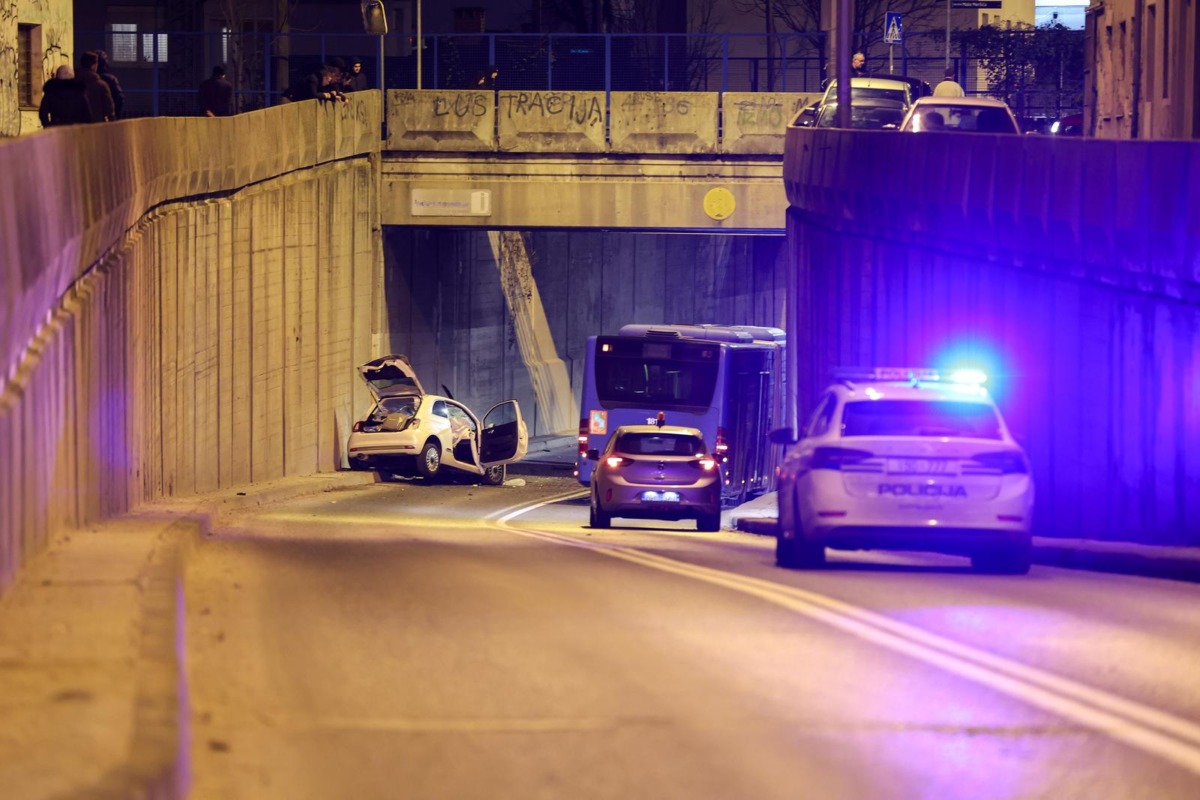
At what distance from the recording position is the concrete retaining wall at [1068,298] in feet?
59.4

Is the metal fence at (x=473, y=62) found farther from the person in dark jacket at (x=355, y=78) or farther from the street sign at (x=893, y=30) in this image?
the street sign at (x=893, y=30)

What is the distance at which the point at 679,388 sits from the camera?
3656 cm

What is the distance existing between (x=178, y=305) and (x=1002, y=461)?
603 inches

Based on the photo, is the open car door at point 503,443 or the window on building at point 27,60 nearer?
the window on building at point 27,60

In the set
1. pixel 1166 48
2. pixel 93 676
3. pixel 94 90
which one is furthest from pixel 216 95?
pixel 93 676

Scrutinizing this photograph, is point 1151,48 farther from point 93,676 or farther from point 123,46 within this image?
point 93,676

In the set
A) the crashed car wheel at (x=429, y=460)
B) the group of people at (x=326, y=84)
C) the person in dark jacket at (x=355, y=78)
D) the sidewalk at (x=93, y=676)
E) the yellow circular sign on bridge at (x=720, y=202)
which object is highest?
the person in dark jacket at (x=355, y=78)

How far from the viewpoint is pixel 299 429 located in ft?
124

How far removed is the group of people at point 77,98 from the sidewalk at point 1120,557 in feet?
37.2

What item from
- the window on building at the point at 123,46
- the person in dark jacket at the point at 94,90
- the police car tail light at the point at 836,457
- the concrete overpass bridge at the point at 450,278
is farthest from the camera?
the window on building at the point at 123,46

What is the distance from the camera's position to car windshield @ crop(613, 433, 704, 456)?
28.0 m

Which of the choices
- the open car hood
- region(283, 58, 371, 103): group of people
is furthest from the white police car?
region(283, 58, 371, 103): group of people

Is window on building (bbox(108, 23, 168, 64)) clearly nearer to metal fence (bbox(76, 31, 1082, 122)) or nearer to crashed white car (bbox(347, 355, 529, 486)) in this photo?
metal fence (bbox(76, 31, 1082, 122))

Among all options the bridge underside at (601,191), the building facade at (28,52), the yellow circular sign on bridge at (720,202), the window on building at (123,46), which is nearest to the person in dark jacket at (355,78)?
the bridge underside at (601,191)
